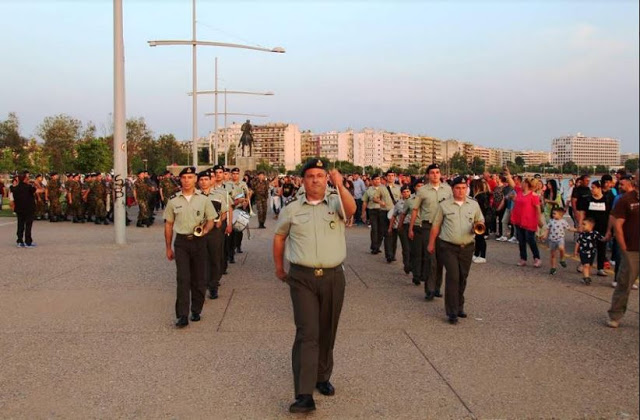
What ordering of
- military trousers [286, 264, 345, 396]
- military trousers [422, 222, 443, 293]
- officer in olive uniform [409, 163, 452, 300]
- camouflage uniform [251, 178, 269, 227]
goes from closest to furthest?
1. military trousers [286, 264, 345, 396]
2. military trousers [422, 222, 443, 293]
3. officer in olive uniform [409, 163, 452, 300]
4. camouflage uniform [251, 178, 269, 227]

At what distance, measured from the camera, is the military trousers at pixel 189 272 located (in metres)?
6.94

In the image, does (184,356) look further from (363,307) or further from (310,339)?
(363,307)

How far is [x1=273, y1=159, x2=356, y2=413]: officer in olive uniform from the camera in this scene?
4488 millimetres

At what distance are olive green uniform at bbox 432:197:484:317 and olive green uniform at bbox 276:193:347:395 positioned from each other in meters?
2.96

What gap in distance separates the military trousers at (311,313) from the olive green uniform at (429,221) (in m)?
4.03

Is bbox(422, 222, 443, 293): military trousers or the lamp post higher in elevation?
the lamp post

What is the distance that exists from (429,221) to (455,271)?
73.4 inches

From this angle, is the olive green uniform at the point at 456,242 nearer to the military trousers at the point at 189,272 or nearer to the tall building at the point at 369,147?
the military trousers at the point at 189,272

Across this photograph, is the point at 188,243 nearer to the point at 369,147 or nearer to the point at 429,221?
the point at 429,221

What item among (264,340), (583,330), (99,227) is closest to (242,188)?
(264,340)

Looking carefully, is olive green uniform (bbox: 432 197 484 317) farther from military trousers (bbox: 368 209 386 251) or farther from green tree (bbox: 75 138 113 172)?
green tree (bbox: 75 138 113 172)

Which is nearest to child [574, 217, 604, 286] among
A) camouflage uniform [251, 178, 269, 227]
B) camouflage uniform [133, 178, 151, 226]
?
camouflage uniform [251, 178, 269, 227]

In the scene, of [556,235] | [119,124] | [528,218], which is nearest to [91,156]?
[119,124]

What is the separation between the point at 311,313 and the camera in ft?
14.8
